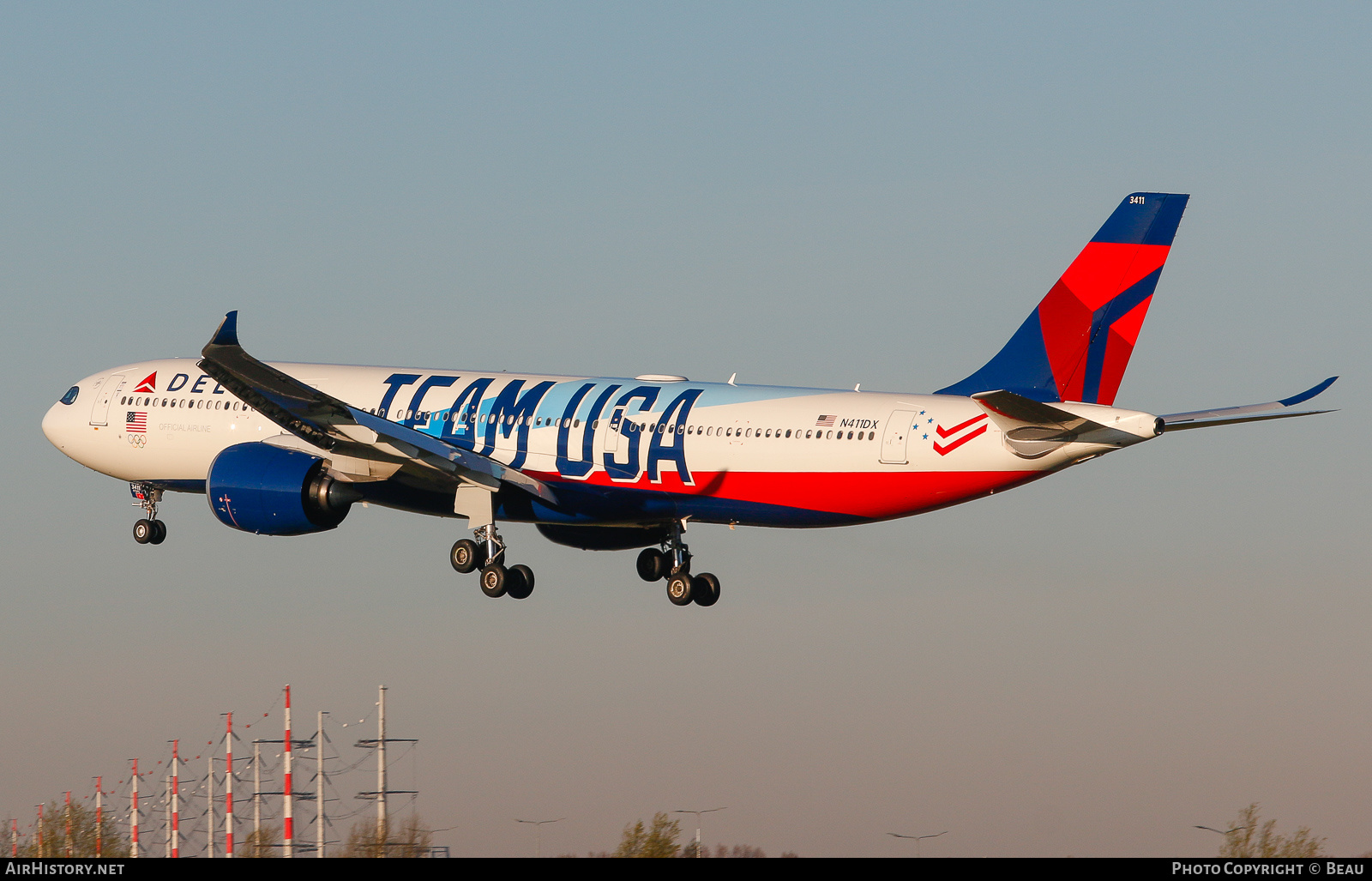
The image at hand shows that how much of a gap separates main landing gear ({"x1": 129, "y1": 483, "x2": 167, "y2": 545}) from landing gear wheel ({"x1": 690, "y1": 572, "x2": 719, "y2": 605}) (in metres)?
15.2

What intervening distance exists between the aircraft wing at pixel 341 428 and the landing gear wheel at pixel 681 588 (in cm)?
454

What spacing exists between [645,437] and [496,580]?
16.5ft

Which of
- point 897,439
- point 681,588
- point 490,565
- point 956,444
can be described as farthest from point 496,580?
point 956,444

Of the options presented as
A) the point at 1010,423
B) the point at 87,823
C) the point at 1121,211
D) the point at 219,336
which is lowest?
the point at 87,823

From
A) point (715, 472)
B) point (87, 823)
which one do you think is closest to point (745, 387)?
point (715, 472)

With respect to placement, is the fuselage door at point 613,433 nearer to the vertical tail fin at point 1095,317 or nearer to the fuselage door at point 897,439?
the fuselage door at point 897,439

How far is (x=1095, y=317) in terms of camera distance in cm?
3803

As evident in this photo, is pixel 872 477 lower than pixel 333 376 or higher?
lower

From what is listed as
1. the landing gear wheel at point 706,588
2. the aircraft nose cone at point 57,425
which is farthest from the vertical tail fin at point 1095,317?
the aircraft nose cone at point 57,425

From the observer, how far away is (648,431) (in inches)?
1602

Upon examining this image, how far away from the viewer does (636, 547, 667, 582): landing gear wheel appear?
45.4 meters

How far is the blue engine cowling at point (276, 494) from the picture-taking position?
132 feet

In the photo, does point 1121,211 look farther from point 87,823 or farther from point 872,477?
point 87,823
